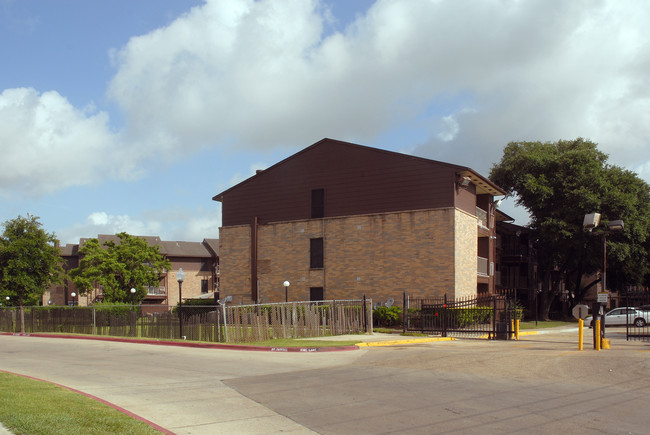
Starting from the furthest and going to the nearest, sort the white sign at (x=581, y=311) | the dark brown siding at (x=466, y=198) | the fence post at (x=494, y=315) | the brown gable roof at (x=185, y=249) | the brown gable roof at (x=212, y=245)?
the brown gable roof at (x=212, y=245) → the brown gable roof at (x=185, y=249) → the dark brown siding at (x=466, y=198) → the fence post at (x=494, y=315) → the white sign at (x=581, y=311)

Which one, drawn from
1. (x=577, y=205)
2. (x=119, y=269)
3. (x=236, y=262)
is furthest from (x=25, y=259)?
(x=577, y=205)

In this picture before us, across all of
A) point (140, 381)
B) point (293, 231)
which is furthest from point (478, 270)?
point (140, 381)

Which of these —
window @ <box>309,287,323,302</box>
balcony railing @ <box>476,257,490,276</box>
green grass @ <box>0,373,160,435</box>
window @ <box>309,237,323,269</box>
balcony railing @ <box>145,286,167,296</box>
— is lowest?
balcony railing @ <box>145,286,167,296</box>

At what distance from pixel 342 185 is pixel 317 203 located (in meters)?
2.13

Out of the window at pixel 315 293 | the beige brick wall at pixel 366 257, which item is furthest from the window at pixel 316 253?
the window at pixel 315 293

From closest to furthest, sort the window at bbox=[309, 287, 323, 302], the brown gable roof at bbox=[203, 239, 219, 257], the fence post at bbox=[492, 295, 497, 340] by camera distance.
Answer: the fence post at bbox=[492, 295, 497, 340] → the window at bbox=[309, 287, 323, 302] → the brown gable roof at bbox=[203, 239, 219, 257]

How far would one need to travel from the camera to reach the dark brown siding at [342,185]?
34.8m

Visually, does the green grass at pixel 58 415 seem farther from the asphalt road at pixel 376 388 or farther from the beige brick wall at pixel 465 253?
the beige brick wall at pixel 465 253

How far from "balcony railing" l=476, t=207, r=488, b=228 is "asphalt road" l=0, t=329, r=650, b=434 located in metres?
21.4

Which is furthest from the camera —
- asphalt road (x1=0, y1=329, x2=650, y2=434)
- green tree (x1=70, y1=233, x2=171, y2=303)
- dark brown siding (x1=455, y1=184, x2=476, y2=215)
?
green tree (x1=70, y1=233, x2=171, y2=303)

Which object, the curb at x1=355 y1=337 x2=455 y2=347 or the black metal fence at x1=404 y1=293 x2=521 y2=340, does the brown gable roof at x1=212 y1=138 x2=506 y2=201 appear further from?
the curb at x1=355 y1=337 x2=455 y2=347

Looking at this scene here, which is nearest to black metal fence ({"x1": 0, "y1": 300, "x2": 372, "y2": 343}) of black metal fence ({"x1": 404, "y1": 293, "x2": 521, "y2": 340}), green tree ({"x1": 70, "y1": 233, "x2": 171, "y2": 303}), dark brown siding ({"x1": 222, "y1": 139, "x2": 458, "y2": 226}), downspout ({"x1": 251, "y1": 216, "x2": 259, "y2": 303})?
black metal fence ({"x1": 404, "y1": 293, "x2": 521, "y2": 340})

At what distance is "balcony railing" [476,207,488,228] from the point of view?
40.0 meters

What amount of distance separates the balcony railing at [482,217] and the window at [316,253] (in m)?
10.2
